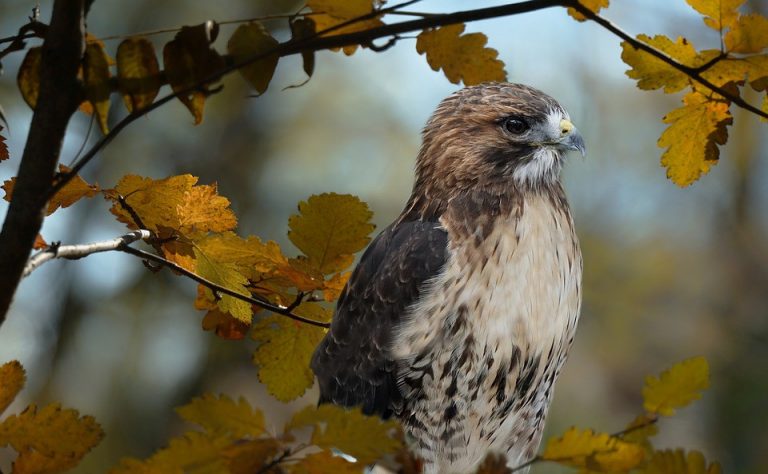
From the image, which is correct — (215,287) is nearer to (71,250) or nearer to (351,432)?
(71,250)

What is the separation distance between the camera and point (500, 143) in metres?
3.36

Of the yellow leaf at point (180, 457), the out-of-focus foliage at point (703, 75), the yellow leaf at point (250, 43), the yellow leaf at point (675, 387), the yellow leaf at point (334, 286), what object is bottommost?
the yellow leaf at point (180, 457)

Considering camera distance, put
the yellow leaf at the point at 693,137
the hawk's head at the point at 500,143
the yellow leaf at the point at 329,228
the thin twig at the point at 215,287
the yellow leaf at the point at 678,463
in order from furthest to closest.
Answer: the hawk's head at the point at 500,143 < the yellow leaf at the point at 329,228 < the yellow leaf at the point at 693,137 < the thin twig at the point at 215,287 < the yellow leaf at the point at 678,463

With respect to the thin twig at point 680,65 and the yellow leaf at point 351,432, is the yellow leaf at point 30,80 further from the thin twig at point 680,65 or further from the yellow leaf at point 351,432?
the thin twig at point 680,65

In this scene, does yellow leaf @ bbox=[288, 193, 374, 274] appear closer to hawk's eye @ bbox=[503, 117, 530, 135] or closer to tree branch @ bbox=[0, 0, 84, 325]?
tree branch @ bbox=[0, 0, 84, 325]

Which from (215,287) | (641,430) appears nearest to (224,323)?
(215,287)

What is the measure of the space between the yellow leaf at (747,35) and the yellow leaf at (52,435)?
1.15 m

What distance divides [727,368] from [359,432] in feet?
42.3

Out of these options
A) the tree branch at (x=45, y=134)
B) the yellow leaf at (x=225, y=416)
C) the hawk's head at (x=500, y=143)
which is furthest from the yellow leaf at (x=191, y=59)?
the hawk's head at (x=500, y=143)

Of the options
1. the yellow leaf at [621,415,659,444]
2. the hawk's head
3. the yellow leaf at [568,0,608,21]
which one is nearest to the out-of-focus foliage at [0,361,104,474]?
the yellow leaf at [621,415,659,444]

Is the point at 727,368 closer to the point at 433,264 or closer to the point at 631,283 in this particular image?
the point at 631,283

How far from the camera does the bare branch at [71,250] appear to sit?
1.40 metres

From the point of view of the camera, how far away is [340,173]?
13.6 metres

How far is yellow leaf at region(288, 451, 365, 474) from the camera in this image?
3.98ft
